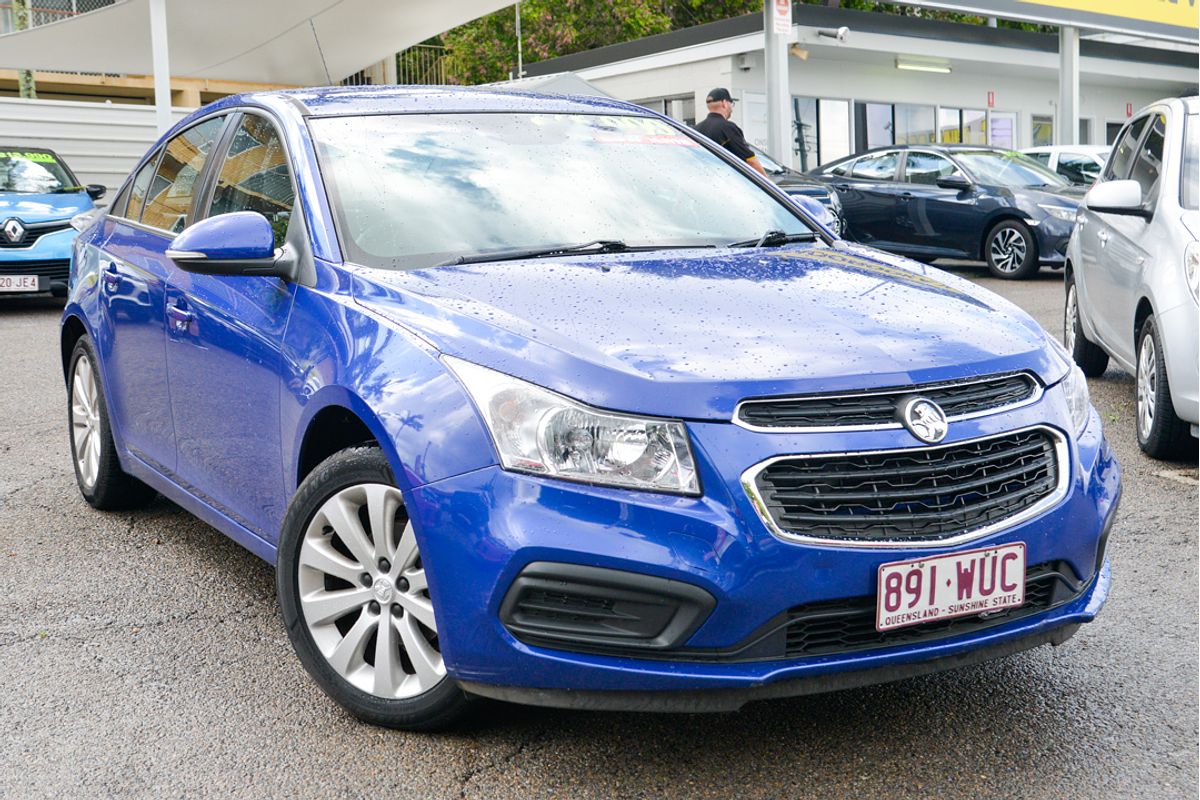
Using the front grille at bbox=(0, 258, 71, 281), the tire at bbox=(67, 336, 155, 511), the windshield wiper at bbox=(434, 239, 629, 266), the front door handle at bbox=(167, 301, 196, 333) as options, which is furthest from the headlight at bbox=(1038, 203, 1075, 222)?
the front door handle at bbox=(167, 301, 196, 333)

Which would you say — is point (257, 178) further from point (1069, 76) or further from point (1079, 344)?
point (1069, 76)

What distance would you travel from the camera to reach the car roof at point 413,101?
4.16 m

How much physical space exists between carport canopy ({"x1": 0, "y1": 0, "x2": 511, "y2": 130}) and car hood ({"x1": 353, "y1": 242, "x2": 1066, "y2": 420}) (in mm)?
14010

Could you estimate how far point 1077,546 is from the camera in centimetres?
303

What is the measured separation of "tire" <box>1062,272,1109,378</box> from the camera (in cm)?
795

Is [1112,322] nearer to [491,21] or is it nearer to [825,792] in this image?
[825,792]

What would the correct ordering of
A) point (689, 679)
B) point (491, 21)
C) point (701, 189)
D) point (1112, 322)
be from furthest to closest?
point (491, 21), point (1112, 322), point (701, 189), point (689, 679)

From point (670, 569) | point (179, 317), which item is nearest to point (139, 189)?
point (179, 317)

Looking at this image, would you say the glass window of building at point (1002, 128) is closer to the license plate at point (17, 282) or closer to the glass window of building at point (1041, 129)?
the glass window of building at point (1041, 129)

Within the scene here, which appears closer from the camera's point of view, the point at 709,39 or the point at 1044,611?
the point at 1044,611

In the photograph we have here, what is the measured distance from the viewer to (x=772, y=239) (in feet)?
13.2

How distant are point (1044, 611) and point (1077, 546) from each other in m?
0.16

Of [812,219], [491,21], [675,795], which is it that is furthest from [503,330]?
[491,21]

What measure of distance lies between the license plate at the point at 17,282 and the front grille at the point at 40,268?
0.14ft
